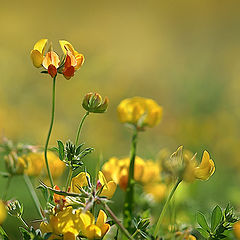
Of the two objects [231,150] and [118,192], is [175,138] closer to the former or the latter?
[231,150]

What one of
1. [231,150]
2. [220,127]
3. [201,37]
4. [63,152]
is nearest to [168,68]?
[201,37]

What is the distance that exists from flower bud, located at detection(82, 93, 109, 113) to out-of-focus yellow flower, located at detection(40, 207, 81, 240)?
16 cm

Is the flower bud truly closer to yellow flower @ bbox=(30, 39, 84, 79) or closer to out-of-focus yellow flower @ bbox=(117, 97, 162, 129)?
yellow flower @ bbox=(30, 39, 84, 79)

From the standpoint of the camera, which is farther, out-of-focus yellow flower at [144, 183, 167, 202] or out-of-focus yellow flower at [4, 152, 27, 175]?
out-of-focus yellow flower at [144, 183, 167, 202]

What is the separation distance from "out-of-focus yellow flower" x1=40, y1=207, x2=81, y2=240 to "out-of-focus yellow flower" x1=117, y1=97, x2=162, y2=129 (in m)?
0.31

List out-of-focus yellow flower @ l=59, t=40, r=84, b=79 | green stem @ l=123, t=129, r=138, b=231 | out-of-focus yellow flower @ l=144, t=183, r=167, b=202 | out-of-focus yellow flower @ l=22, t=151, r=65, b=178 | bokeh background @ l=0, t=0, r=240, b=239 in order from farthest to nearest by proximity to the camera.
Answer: bokeh background @ l=0, t=0, r=240, b=239
out-of-focus yellow flower @ l=144, t=183, r=167, b=202
out-of-focus yellow flower @ l=22, t=151, r=65, b=178
green stem @ l=123, t=129, r=138, b=231
out-of-focus yellow flower @ l=59, t=40, r=84, b=79

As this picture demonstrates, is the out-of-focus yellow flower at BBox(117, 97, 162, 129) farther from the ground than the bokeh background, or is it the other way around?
the out-of-focus yellow flower at BBox(117, 97, 162, 129)

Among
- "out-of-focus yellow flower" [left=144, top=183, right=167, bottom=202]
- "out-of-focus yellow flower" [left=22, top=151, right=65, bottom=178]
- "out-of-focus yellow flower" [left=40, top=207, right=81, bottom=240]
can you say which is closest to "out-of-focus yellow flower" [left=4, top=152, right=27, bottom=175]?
"out-of-focus yellow flower" [left=22, top=151, right=65, bottom=178]

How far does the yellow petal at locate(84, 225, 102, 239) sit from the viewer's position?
60 centimetres

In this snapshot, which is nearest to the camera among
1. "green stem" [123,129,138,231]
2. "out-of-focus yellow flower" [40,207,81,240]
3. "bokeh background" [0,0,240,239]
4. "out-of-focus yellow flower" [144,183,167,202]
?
"out-of-focus yellow flower" [40,207,81,240]

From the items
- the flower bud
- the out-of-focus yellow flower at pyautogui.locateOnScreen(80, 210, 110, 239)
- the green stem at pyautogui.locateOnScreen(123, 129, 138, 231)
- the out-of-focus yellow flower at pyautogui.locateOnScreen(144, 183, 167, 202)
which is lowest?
the out-of-focus yellow flower at pyautogui.locateOnScreen(144, 183, 167, 202)

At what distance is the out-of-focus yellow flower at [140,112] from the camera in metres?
0.88

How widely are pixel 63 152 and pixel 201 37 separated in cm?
691

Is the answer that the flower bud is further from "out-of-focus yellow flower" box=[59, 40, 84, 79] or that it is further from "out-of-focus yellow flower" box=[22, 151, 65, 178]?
"out-of-focus yellow flower" box=[22, 151, 65, 178]
